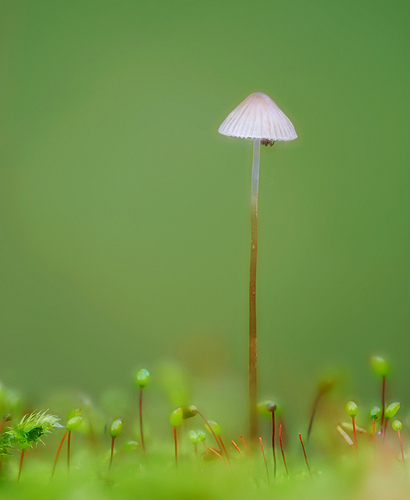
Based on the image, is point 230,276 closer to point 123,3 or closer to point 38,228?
point 38,228

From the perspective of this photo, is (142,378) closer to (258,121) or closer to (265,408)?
(265,408)

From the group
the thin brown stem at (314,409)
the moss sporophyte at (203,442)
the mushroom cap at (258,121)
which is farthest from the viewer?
the thin brown stem at (314,409)

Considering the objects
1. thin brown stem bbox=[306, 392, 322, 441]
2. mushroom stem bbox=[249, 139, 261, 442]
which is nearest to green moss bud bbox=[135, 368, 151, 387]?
mushroom stem bbox=[249, 139, 261, 442]

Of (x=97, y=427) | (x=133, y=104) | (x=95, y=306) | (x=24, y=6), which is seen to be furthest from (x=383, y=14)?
(x=97, y=427)

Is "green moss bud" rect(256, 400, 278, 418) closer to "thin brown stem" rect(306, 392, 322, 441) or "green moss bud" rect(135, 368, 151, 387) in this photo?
"thin brown stem" rect(306, 392, 322, 441)

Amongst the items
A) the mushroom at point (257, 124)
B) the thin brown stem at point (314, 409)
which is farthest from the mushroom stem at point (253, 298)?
the thin brown stem at point (314, 409)

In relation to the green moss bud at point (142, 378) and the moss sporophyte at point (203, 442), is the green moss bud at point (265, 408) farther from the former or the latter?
the green moss bud at point (142, 378)
